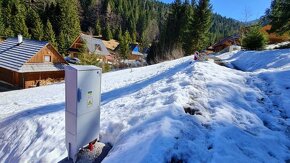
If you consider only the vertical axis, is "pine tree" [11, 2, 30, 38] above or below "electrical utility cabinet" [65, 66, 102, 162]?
above

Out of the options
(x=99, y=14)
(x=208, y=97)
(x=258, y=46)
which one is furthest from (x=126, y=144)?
(x=99, y=14)

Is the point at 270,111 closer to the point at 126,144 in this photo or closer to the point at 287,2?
the point at 126,144

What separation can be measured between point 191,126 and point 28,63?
78.1 ft

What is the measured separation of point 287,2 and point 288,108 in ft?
43.3

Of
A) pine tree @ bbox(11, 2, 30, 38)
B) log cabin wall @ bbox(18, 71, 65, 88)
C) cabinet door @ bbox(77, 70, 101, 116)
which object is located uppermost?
pine tree @ bbox(11, 2, 30, 38)

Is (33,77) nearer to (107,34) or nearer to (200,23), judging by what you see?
(200,23)

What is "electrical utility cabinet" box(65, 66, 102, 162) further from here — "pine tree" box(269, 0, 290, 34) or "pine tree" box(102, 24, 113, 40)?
"pine tree" box(102, 24, 113, 40)

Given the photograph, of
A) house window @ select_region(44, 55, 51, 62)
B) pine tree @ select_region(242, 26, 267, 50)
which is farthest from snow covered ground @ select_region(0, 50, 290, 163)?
house window @ select_region(44, 55, 51, 62)

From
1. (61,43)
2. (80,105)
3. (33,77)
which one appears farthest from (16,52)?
(80,105)

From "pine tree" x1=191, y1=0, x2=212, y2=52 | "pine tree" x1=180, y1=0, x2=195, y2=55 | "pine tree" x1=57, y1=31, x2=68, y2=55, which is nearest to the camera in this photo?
"pine tree" x1=191, y1=0, x2=212, y2=52

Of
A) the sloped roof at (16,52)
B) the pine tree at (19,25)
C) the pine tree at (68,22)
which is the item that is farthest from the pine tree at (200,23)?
the pine tree at (19,25)

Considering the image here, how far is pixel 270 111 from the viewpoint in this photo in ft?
19.0

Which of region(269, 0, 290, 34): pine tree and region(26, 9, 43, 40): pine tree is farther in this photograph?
region(26, 9, 43, 40): pine tree

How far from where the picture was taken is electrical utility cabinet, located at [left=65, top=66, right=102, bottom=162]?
4.46m
